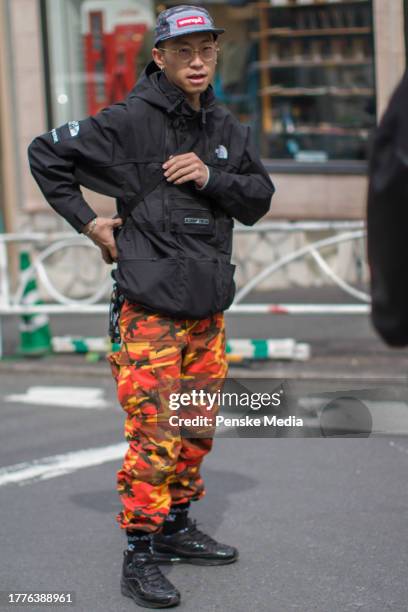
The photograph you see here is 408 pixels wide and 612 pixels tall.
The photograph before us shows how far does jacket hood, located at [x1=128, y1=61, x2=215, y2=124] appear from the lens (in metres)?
4.13

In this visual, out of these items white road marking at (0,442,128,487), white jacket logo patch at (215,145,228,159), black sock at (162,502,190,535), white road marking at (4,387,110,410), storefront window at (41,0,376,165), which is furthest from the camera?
storefront window at (41,0,376,165)

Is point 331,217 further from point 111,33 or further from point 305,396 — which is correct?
point 305,396

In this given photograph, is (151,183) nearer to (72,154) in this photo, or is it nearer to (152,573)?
(72,154)

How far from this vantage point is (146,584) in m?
4.16

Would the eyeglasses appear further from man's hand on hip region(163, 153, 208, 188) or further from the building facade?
the building facade

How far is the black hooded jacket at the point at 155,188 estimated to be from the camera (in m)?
4.12

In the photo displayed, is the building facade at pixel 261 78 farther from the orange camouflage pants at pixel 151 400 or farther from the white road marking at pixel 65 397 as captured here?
the orange camouflage pants at pixel 151 400

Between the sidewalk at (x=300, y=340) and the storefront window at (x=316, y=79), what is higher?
the storefront window at (x=316, y=79)

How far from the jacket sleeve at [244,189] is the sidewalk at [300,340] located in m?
3.94

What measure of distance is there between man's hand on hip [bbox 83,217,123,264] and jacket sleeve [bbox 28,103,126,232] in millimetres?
33

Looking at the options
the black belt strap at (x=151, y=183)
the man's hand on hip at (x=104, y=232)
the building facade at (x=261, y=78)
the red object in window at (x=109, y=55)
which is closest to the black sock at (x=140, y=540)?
the man's hand on hip at (x=104, y=232)

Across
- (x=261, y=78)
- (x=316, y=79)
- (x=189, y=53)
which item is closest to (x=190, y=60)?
(x=189, y=53)

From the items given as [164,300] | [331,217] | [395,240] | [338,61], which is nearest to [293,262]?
[331,217]

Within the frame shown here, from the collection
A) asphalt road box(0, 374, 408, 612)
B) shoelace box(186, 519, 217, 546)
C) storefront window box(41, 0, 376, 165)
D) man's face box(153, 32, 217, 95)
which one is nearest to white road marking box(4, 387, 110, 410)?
asphalt road box(0, 374, 408, 612)
